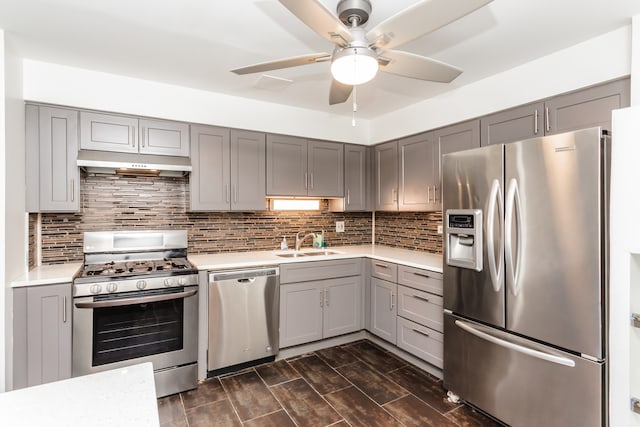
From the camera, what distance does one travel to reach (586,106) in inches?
84.4

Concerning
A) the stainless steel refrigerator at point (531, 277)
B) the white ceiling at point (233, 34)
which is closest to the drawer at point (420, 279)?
the stainless steel refrigerator at point (531, 277)

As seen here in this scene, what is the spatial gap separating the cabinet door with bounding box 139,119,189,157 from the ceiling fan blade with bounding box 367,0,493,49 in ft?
6.68

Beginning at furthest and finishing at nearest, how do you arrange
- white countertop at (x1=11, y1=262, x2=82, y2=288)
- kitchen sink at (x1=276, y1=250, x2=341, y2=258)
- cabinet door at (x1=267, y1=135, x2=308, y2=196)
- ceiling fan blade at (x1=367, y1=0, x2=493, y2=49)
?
kitchen sink at (x1=276, y1=250, x2=341, y2=258), cabinet door at (x1=267, y1=135, x2=308, y2=196), white countertop at (x1=11, y1=262, x2=82, y2=288), ceiling fan blade at (x1=367, y1=0, x2=493, y2=49)

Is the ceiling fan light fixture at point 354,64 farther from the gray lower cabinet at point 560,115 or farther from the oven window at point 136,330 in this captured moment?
the oven window at point 136,330

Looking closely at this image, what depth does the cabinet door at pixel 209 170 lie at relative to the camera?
3037mm

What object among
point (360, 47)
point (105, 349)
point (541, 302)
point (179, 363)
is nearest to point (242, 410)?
point (179, 363)

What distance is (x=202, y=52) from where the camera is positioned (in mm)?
2365

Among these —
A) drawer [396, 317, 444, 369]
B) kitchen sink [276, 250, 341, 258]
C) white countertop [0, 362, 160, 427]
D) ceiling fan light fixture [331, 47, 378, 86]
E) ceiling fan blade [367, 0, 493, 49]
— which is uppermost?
ceiling fan blade [367, 0, 493, 49]

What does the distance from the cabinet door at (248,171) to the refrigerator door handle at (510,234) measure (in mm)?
2120

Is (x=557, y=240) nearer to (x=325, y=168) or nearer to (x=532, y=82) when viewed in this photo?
(x=532, y=82)

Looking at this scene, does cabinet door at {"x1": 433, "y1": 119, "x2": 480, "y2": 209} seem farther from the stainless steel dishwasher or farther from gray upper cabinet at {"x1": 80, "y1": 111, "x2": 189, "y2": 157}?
gray upper cabinet at {"x1": 80, "y1": 111, "x2": 189, "y2": 157}

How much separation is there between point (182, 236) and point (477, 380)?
2.61m

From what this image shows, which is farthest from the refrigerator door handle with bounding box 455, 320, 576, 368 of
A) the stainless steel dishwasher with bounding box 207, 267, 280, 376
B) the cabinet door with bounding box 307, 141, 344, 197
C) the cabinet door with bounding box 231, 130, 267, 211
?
the cabinet door with bounding box 231, 130, 267, 211

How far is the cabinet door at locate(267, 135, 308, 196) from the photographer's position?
3402 millimetres
